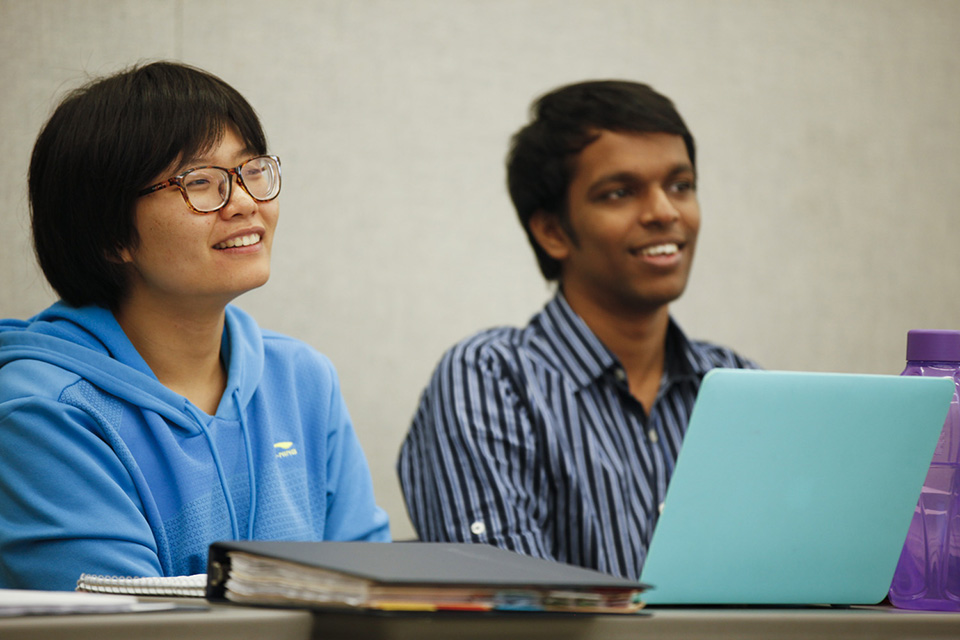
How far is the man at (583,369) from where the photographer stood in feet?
5.29

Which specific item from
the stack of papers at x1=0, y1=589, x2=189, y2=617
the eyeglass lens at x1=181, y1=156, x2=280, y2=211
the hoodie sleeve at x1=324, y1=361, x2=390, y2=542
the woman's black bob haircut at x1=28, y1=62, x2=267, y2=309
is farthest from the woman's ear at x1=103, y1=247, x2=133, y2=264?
the stack of papers at x1=0, y1=589, x2=189, y2=617

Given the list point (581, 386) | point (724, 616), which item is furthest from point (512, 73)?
point (724, 616)

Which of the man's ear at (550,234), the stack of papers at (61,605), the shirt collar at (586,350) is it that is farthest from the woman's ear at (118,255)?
the man's ear at (550,234)

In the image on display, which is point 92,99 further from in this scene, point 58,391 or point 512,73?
point 512,73

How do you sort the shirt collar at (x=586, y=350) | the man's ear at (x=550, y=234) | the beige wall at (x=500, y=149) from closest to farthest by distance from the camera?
1. the shirt collar at (x=586, y=350)
2. the man's ear at (x=550, y=234)
3. the beige wall at (x=500, y=149)

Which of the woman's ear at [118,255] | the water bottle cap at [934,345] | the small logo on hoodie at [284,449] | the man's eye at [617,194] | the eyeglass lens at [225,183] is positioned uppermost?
the eyeglass lens at [225,183]

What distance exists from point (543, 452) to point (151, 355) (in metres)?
0.67

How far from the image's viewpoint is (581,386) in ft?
5.75

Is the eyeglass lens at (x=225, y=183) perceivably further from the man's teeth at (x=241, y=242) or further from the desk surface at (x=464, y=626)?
the desk surface at (x=464, y=626)

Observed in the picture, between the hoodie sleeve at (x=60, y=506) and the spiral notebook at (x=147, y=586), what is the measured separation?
0.28 m

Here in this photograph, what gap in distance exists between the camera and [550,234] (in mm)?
1966

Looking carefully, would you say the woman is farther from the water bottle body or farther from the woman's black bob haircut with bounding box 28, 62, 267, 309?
the water bottle body

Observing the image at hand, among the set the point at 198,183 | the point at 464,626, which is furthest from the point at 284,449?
the point at 464,626

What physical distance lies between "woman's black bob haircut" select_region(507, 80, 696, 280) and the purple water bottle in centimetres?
93
